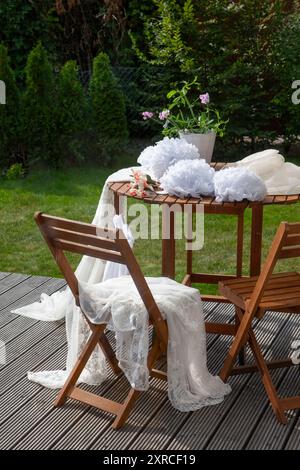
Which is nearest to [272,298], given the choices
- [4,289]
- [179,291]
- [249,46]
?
[179,291]

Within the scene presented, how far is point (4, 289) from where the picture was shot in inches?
204

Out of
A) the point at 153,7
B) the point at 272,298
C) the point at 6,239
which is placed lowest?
the point at 6,239

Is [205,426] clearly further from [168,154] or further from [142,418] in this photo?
[168,154]

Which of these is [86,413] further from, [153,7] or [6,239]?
[153,7]

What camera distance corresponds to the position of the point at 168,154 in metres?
4.01

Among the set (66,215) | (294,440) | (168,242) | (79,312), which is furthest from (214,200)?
(66,215)

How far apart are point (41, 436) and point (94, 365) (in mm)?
580

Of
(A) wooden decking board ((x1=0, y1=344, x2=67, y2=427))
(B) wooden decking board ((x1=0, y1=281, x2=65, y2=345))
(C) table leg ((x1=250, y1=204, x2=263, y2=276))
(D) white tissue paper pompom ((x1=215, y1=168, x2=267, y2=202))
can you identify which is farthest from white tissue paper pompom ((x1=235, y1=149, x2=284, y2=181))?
(B) wooden decking board ((x1=0, y1=281, x2=65, y2=345))

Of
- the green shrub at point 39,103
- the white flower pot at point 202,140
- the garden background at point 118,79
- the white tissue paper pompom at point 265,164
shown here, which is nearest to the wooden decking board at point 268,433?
the white tissue paper pompom at point 265,164

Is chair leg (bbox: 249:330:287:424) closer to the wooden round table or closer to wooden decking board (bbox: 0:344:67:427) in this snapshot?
the wooden round table

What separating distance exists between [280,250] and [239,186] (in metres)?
0.48

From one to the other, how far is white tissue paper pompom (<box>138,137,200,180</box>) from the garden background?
3098 millimetres

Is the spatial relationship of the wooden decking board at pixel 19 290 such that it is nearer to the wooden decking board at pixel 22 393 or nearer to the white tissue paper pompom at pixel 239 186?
the wooden decking board at pixel 22 393

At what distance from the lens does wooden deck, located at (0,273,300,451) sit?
328cm
